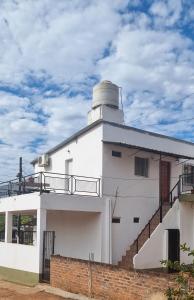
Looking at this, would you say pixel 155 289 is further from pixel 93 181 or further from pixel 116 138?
pixel 116 138

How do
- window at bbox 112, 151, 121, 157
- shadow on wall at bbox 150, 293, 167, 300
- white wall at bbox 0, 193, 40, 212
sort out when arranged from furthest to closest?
→ 1. window at bbox 112, 151, 121, 157
2. white wall at bbox 0, 193, 40, 212
3. shadow on wall at bbox 150, 293, 167, 300

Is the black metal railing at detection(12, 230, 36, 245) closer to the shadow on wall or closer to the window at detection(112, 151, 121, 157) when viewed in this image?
the window at detection(112, 151, 121, 157)

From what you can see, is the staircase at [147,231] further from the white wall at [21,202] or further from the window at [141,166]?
the white wall at [21,202]

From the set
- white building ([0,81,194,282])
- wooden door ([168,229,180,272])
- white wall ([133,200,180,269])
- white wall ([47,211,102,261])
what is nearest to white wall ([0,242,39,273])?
white building ([0,81,194,282])

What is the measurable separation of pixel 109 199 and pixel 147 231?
2394 millimetres

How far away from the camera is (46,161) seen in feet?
74.9

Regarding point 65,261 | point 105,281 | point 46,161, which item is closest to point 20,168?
point 46,161

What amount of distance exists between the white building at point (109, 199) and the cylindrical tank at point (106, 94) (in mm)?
60

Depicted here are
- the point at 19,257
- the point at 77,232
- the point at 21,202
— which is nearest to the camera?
the point at 19,257

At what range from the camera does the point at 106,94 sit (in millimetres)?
22156

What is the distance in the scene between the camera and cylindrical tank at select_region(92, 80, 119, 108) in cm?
2198

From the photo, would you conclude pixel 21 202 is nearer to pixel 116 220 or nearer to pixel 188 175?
pixel 116 220

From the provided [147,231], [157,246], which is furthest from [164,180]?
[157,246]

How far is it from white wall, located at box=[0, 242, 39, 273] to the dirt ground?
889mm
